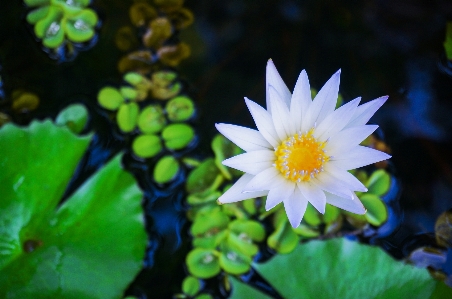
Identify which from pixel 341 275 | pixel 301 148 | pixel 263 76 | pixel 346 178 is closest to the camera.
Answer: pixel 346 178

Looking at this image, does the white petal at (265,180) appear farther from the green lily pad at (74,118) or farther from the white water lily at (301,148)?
the green lily pad at (74,118)

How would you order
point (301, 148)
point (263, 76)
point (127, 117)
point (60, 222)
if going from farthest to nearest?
point (263, 76), point (127, 117), point (60, 222), point (301, 148)

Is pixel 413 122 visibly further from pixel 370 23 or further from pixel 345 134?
pixel 345 134

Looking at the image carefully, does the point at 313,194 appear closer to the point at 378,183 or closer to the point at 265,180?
the point at 265,180

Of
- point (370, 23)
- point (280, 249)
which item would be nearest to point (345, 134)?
point (280, 249)

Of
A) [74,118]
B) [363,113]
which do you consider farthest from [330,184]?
[74,118]

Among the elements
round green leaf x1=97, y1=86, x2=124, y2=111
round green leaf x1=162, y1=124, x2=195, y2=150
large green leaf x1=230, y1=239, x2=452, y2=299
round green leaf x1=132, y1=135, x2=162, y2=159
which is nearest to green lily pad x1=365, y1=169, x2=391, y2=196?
large green leaf x1=230, y1=239, x2=452, y2=299

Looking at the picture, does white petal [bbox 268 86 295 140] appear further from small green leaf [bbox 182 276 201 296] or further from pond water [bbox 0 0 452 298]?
small green leaf [bbox 182 276 201 296]

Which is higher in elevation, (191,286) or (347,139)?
(347,139)
